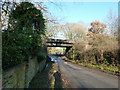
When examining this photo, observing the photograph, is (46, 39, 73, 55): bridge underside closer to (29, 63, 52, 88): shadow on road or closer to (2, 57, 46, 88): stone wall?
(29, 63, 52, 88): shadow on road

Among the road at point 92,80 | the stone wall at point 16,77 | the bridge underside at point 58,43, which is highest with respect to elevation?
the bridge underside at point 58,43

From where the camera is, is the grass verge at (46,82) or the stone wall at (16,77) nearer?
the stone wall at (16,77)

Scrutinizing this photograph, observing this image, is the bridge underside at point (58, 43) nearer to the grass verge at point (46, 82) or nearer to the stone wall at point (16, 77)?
the grass verge at point (46, 82)

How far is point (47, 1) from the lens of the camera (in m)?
4.31

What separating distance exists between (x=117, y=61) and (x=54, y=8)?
34.9ft

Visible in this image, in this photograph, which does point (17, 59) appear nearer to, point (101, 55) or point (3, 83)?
point (3, 83)

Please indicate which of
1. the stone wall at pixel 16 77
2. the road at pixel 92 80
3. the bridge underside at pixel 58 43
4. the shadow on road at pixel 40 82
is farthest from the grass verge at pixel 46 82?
the bridge underside at pixel 58 43

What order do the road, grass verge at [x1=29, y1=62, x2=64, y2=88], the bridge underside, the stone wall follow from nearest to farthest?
the stone wall → grass verge at [x1=29, y1=62, x2=64, y2=88] → the road → the bridge underside

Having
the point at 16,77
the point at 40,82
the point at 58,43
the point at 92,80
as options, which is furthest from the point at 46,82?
the point at 58,43

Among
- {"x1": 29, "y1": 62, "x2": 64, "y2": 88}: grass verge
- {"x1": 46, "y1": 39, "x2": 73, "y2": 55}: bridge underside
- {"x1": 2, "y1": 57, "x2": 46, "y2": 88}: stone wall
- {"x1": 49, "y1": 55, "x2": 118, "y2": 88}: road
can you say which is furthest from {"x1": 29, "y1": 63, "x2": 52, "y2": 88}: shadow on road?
{"x1": 46, "y1": 39, "x2": 73, "y2": 55}: bridge underside

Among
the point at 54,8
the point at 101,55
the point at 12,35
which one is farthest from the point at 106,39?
the point at 12,35

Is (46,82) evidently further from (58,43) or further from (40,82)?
(58,43)

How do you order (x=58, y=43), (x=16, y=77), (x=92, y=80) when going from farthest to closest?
(x=58, y=43) → (x=92, y=80) → (x=16, y=77)

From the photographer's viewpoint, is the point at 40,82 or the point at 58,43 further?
the point at 58,43
